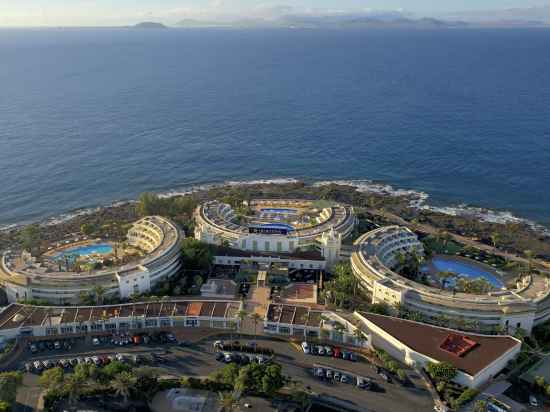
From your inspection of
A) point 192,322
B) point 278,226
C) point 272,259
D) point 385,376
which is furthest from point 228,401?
point 278,226

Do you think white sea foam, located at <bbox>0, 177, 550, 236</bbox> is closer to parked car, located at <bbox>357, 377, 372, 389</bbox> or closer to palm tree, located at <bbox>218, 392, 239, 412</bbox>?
parked car, located at <bbox>357, 377, 372, 389</bbox>

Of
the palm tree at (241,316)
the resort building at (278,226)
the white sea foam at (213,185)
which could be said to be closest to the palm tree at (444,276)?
the resort building at (278,226)

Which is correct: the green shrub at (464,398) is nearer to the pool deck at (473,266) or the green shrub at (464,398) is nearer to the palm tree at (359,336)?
the palm tree at (359,336)

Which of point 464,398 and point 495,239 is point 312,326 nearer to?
point 464,398

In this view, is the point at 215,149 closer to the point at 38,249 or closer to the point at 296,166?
the point at 296,166

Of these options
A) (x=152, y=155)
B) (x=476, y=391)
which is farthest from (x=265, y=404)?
(x=152, y=155)

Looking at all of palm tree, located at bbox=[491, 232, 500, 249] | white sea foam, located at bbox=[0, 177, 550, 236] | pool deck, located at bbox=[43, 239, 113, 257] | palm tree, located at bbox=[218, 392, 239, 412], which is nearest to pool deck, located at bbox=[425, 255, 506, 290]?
palm tree, located at bbox=[491, 232, 500, 249]
